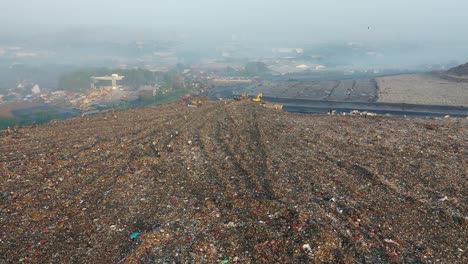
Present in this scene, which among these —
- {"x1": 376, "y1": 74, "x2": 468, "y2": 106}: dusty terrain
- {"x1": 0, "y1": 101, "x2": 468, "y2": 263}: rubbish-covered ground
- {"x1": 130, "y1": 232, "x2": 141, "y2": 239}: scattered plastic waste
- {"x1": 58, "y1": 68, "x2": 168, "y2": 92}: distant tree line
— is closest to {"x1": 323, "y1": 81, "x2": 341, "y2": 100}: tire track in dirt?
{"x1": 376, "y1": 74, "x2": 468, "y2": 106}: dusty terrain

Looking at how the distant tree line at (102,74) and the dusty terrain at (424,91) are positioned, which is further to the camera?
the distant tree line at (102,74)

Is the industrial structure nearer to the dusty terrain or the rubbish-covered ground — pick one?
the dusty terrain

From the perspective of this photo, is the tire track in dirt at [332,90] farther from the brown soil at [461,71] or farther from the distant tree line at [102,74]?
the distant tree line at [102,74]

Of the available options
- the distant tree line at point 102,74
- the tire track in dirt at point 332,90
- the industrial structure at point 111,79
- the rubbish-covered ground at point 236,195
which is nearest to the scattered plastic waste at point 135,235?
the rubbish-covered ground at point 236,195

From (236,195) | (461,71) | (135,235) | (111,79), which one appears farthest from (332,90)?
(111,79)

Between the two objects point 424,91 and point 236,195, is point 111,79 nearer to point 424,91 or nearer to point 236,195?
point 424,91

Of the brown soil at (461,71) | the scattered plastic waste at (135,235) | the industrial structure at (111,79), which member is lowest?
the scattered plastic waste at (135,235)
